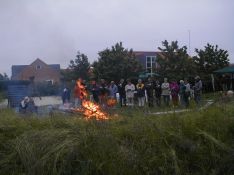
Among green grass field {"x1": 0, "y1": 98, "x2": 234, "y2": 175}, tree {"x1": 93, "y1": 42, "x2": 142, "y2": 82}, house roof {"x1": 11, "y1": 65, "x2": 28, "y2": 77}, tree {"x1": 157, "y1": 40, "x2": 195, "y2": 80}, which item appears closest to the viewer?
green grass field {"x1": 0, "y1": 98, "x2": 234, "y2": 175}

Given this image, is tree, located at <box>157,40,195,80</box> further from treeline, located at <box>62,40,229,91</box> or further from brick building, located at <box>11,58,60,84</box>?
brick building, located at <box>11,58,60,84</box>

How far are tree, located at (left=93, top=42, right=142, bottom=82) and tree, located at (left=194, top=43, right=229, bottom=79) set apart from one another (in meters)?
4.79

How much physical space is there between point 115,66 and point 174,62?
6003 mm

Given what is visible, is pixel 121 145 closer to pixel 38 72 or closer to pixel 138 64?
pixel 138 64

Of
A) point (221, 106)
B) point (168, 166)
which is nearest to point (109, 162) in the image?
point (168, 166)

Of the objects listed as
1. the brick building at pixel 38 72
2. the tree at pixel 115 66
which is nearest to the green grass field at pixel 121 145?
the tree at pixel 115 66

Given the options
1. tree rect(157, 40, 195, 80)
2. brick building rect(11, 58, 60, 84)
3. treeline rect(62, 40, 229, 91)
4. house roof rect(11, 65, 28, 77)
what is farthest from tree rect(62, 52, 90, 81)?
house roof rect(11, 65, 28, 77)

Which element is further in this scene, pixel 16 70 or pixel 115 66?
pixel 16 70

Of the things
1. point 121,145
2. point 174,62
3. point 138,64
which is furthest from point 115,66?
point 121,145

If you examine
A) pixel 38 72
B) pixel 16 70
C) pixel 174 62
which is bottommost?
pixel 174 62

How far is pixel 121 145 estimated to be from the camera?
292 inches

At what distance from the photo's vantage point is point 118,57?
3700 centimetres

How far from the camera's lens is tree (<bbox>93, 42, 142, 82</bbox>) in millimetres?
36094

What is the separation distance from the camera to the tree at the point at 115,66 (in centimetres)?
3609
